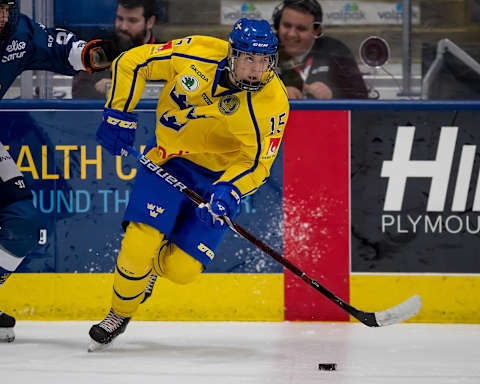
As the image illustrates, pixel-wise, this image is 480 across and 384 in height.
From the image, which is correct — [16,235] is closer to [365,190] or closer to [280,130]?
[280,130]

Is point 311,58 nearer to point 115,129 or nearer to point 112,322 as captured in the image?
point 115,129

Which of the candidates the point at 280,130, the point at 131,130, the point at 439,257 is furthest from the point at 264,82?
the point at 439,257

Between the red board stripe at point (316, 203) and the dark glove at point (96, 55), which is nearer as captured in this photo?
the dark glove at point (96, 55)

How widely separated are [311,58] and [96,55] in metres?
1.11

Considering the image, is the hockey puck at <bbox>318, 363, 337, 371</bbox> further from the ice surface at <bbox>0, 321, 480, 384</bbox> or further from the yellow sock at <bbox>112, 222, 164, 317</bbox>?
the yellow sock at <bbox>112, 222, 164, 317</bbox>

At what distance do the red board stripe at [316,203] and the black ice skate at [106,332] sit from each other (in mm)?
990

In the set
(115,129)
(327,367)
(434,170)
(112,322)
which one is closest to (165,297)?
(112,322)

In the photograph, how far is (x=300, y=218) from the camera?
177 inches

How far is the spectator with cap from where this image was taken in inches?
177

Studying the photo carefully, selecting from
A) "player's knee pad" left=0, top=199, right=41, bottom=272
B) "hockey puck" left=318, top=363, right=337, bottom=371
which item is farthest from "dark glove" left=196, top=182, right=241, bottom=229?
"player's knee pad" left=0, top=199, right=41, bottom=272

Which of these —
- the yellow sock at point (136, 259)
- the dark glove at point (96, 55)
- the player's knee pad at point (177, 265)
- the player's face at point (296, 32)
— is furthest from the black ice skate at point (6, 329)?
the player's face at point (296, 32)

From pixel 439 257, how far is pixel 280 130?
4.07 feet

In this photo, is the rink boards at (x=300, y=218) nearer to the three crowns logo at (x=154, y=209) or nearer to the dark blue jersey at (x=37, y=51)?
the dark blue jersey at (x=37, y=51)

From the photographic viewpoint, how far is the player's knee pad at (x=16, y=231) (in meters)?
3.84
